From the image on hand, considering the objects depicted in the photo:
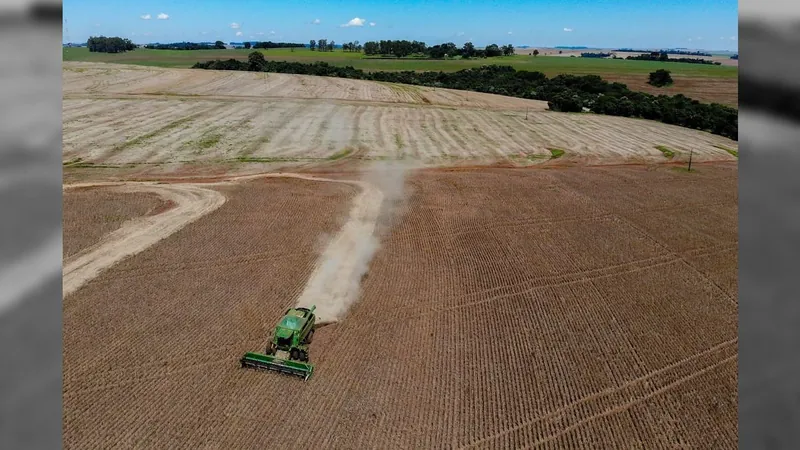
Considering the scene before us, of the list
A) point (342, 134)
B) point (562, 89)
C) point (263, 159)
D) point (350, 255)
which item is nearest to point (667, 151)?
point (342, 134)

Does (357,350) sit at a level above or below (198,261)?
below

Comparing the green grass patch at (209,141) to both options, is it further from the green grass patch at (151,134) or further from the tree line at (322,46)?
the tree line at (322,46)

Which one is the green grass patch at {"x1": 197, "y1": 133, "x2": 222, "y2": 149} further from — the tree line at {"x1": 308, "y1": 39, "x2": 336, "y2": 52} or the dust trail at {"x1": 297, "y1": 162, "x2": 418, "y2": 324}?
the tree line at {"x1": 308, "y1": 39, "x2": 336, "y2": 52}

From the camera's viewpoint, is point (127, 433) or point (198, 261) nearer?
point (127, 433)

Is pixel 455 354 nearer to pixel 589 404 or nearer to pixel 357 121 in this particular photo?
pixel 589 404

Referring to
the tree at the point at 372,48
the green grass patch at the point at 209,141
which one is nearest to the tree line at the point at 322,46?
the tree at the point at 372,48

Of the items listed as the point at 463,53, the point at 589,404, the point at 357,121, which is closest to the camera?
the point at 589,404

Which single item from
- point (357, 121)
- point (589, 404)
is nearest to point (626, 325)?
point (589, 404)
